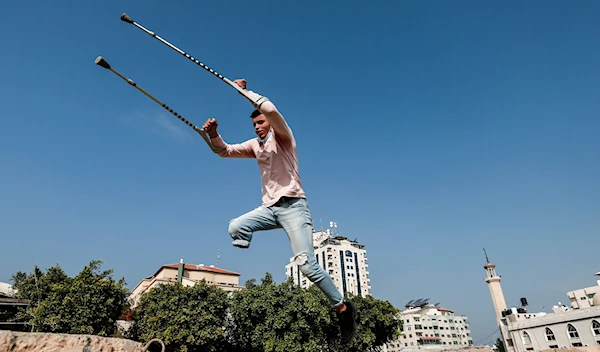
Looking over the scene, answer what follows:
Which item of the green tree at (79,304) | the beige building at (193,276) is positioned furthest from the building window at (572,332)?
the green tree at (79,304)

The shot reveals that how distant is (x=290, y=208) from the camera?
150 inches

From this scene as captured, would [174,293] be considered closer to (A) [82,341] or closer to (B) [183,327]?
(B) [183,327]

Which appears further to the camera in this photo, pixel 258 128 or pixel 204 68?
pixel 258 128

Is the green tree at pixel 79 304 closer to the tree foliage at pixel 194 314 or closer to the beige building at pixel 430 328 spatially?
the tree foliage at pixel 194 314

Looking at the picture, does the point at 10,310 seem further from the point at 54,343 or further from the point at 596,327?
the point at 596,327

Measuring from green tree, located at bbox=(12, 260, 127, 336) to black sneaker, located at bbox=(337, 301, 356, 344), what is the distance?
2798cm

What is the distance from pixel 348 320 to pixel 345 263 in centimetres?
8407

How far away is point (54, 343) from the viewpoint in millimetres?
3770

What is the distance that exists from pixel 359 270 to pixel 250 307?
6061cm

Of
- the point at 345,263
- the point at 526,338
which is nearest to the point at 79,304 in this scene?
the point at 526,338

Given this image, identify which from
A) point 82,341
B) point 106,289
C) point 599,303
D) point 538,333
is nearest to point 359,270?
point 538,333

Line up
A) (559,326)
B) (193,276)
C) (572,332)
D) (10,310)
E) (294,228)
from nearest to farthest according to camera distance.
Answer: (294,228), (10,310), (572,332), (559,326), (193,276)

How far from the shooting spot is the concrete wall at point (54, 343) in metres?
3.57

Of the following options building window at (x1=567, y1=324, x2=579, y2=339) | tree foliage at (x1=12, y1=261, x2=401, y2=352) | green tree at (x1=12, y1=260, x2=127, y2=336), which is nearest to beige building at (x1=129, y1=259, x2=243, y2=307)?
tree foliage at (x1=12, y1=261, x2=401, y2=352)
